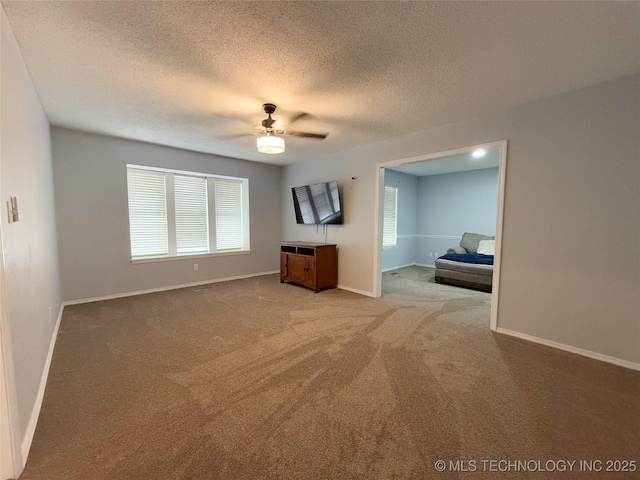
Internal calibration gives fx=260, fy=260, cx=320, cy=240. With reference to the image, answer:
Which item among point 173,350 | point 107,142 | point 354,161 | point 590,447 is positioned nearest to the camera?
point 590,447

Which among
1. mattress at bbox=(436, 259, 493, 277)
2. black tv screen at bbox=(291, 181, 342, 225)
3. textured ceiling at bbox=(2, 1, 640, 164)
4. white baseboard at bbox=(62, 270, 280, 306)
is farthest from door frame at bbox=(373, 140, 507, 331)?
white baseboard at bbox=(62, 270, 280, 306)

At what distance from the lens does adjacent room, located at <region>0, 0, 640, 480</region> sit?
58.2 inches

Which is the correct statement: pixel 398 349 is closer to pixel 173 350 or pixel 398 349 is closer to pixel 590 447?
pixel 590 447

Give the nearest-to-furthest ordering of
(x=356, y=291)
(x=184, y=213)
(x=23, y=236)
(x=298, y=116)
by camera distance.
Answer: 1. (x=23, y=236)
2. (x=298, y=116)
3. (x=356, y=291)
4. (x=184, y=213)

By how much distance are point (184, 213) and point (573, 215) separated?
5560 mm

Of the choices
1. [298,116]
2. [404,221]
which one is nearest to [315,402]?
[298,116]

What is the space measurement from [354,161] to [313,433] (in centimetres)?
393

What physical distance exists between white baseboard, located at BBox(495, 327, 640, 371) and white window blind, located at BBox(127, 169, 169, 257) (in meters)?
5.31

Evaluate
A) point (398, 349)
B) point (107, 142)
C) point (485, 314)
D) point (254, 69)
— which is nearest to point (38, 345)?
point (254, 69)

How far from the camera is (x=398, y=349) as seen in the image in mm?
2566

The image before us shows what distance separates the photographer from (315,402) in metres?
1.82

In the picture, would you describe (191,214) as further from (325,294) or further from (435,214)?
(435,214)

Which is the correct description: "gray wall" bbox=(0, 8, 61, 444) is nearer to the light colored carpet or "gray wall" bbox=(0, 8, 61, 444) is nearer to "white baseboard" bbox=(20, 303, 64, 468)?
"white baseboard" bbox=(20, 303, 64, 468)

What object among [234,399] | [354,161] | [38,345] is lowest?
[234,399]
